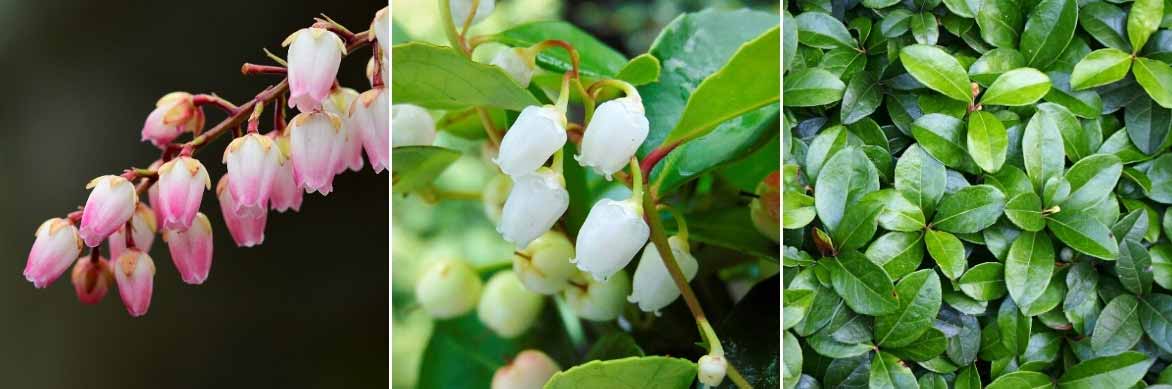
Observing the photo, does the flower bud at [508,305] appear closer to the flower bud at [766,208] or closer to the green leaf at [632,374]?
the green leaf at [632,374]

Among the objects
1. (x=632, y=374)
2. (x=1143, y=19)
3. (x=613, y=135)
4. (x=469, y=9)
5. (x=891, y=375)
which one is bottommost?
(x=891, y=375)

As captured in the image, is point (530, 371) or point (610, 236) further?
point (530, 371)

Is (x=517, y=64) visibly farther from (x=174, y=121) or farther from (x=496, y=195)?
(x=174, y=121)

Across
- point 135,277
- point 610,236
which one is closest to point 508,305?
point 610,236

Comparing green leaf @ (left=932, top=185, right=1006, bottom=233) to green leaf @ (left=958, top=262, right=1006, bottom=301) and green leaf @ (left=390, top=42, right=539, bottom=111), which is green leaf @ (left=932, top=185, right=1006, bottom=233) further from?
green leaf @ (left=390, top=42, right=539, bottom=111)

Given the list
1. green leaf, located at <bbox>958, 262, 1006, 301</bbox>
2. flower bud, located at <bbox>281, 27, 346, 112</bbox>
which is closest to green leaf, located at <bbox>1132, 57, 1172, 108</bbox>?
green leaf, located at <bbox>958, 262, 1006, 301</bbox>

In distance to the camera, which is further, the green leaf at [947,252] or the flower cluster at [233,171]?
the green leaf at [947,252]

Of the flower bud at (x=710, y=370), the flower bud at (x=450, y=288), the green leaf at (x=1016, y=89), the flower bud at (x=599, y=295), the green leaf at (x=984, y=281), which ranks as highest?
the green leaf at (x=1016, y=89)

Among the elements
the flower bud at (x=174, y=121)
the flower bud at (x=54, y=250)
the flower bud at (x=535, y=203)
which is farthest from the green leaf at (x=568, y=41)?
the flower bud at (x=54, y=250)
